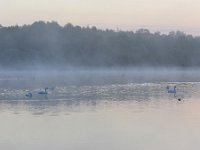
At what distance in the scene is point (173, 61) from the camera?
8269cm

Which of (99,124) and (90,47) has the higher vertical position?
(90,47)

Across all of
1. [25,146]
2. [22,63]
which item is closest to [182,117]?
[25,146]

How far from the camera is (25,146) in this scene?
13.1 m

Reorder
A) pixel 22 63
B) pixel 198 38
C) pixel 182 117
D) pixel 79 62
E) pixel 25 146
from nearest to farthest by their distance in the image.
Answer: pixel 25 146, pixel 182 117, pixel 22 63, pixel 79 62, pixel 198 38

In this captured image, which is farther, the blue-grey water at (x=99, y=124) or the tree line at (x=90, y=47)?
the tree line at (x=90, y=47)

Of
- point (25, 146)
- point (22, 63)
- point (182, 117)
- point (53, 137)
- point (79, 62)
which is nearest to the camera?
point (25, 146)

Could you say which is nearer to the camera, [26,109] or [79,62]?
[26,109]

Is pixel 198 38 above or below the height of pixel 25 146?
above

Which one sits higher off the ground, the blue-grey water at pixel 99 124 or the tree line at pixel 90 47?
the tree line at pixel 90 47

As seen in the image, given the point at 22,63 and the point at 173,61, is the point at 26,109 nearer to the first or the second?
the point at 22,63

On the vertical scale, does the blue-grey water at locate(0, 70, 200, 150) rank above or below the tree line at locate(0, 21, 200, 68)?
below

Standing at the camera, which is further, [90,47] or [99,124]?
[90,47]

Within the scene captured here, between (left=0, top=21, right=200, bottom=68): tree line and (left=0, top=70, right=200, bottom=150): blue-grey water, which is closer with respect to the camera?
(left=0, top=70, right=200, bottom=150): blue-grey water

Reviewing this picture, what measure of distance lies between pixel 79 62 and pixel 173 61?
599 inches
